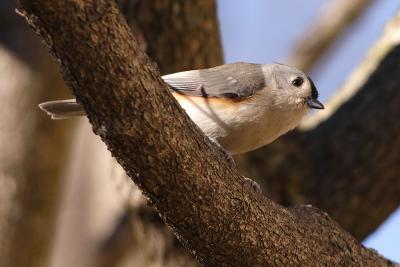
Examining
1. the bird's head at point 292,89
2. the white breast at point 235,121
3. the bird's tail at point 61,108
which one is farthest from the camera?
the bird's head at point 292,89

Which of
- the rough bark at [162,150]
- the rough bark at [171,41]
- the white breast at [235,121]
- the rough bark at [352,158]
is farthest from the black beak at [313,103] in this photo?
the rough bark at [352,158]

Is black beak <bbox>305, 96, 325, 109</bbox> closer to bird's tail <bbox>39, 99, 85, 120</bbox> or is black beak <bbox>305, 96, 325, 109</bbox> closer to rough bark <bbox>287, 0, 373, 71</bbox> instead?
bird's tail <bbox>39, 99, 85, 120</bbox>

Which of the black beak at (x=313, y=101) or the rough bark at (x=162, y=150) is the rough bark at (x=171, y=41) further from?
the rough bark at (x=162, y=150)

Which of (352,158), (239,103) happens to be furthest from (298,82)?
(352,158)

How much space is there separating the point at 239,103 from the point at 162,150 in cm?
119

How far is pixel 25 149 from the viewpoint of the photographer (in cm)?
476

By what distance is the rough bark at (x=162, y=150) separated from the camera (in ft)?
6.90

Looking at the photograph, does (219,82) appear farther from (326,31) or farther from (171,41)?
(326,31)

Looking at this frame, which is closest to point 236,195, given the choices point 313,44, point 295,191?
point 295,191

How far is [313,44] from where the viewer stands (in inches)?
282

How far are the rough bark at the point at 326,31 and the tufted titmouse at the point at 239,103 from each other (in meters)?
3.40

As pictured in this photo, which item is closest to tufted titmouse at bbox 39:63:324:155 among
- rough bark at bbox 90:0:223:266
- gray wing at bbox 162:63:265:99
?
gray wing at bbox 162:63:265:99

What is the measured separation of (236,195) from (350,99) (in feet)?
8.00

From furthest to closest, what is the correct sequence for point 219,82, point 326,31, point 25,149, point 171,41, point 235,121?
point 326,31 < point 25,149 < point 171,41 < point 219,82 < point 235,121
